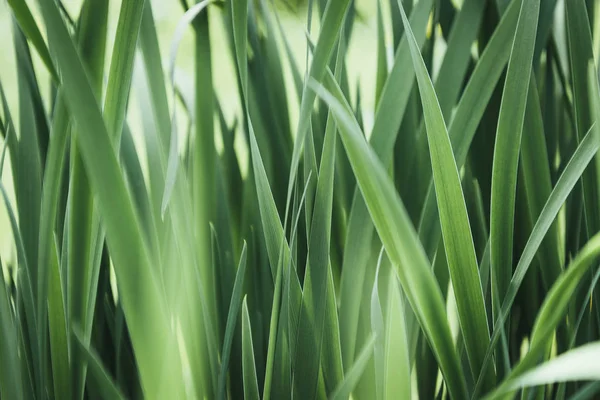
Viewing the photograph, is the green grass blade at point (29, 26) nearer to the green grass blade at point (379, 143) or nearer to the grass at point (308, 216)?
the grass at point (308, 216)

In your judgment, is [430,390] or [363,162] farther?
[430,390]

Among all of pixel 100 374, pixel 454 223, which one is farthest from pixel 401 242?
pixel 100 374

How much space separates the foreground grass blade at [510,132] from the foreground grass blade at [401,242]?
0.03 m

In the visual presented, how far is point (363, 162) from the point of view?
0.17 m

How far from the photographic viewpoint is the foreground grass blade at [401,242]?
17 centimetres

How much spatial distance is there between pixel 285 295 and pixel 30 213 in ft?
0.48

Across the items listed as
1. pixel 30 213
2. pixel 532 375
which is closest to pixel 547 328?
pixel 532 375

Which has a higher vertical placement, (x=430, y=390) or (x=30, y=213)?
(x=30, y=213)

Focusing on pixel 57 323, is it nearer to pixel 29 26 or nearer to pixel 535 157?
pixel 29 26

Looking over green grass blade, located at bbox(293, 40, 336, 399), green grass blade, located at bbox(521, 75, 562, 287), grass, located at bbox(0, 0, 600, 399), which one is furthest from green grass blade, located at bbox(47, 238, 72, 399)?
green grass blade, located at bbox(521, 75, 562, 287)

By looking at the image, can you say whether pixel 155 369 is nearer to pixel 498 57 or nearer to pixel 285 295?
pixel 285 295

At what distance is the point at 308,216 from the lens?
234 millimetres

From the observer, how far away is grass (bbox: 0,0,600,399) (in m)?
0.19

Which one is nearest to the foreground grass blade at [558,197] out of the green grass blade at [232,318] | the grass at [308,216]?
the grass at [308,216]
